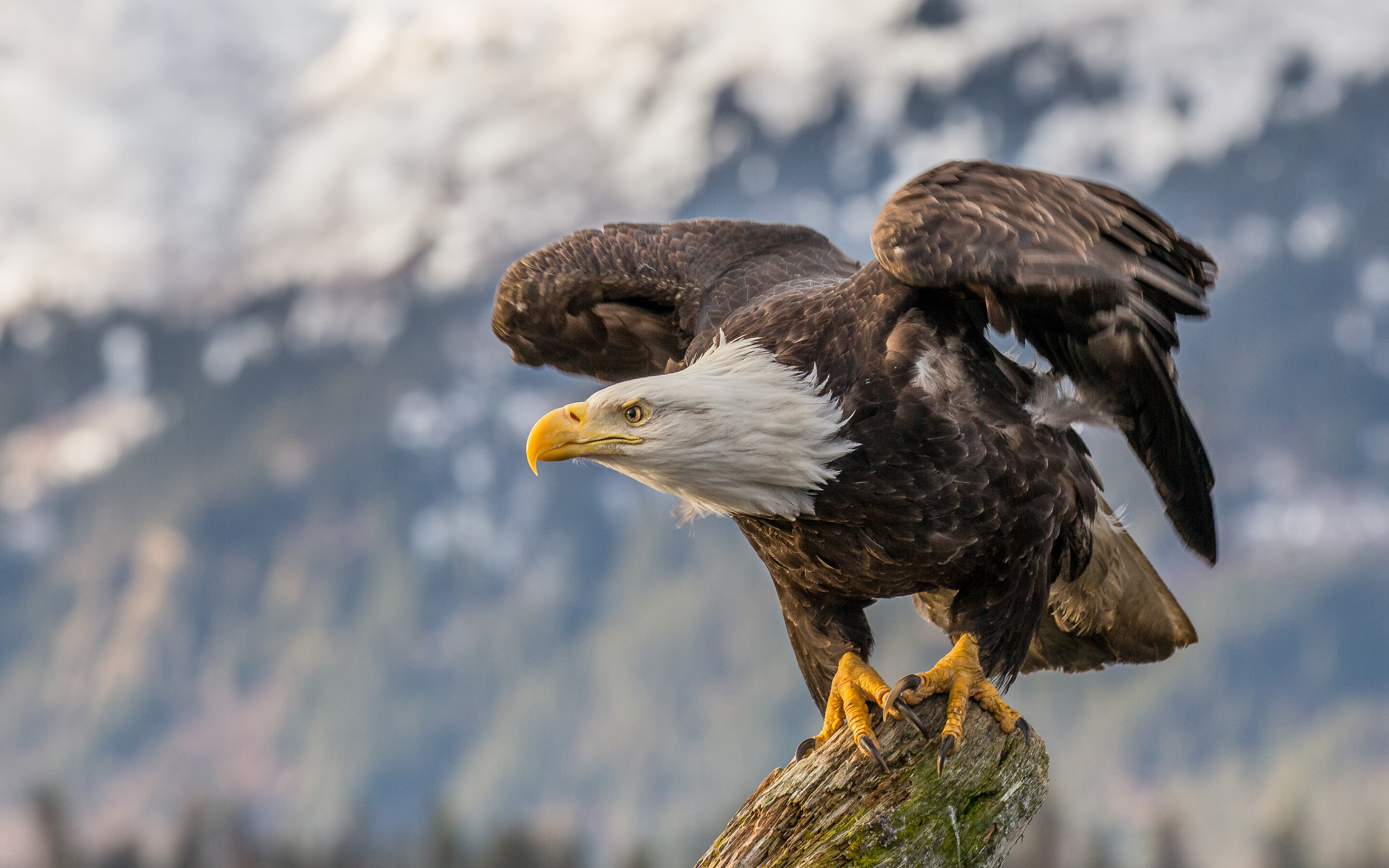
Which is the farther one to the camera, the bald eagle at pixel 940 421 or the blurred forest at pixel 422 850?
the blurred forest at pixel 422 850

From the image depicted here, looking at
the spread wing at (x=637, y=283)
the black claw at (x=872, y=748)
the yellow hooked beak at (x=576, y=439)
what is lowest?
the black claw at (x=872, y=748)

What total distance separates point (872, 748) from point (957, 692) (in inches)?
16.1

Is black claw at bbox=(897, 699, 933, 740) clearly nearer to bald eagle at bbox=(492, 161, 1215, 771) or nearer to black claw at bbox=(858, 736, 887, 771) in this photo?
bald eagle at bbox=(492, 161, 1215, 771)

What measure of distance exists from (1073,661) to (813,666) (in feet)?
4.86

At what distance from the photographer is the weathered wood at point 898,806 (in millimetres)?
4477

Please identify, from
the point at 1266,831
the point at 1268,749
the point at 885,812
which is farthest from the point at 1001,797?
the point at 1268,749

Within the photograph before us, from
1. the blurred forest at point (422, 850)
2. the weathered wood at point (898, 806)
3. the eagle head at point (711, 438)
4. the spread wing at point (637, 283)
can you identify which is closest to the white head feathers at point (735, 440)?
the eagle head at point (711, 438)

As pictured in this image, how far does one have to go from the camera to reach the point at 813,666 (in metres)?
5.78

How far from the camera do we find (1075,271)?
4.41 meters

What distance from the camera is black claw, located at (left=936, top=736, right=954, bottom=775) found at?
4.71 meters

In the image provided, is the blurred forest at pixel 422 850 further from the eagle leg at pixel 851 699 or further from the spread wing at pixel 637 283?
the eagle leg at pixel 851 699

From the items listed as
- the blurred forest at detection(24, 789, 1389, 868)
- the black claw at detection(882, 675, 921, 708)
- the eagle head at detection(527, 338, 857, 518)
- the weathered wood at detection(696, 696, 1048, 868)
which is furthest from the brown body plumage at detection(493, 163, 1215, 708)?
the blurred forest at detection(24, 789, 1389, 868)

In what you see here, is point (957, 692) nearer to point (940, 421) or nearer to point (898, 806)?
point (898, 806)

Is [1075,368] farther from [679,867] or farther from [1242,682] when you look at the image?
[1242,682]
